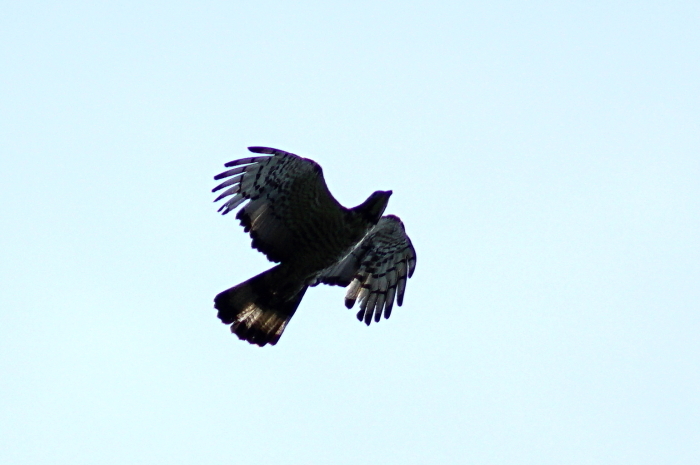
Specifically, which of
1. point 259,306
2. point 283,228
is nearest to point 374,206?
point 283,228

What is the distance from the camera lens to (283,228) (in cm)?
1249

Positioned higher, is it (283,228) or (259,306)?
(283,228)

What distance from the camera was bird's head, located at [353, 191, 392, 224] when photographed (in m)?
12.3

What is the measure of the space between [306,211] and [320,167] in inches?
21.7

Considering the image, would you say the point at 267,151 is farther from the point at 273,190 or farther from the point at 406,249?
the point at 406,249

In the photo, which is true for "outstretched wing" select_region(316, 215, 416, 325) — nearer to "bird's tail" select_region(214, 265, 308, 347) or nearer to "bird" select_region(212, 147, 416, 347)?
"bird" select_region(212, 147, 416, 347)

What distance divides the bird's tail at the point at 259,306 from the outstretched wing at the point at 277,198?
27cm

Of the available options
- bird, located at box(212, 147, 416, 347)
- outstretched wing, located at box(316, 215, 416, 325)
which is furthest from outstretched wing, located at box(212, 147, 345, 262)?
outstretched wing, located at box(316, 215, 416, 325)

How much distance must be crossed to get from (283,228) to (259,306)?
0.85 m

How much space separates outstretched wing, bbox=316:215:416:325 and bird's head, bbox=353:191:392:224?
76 cm

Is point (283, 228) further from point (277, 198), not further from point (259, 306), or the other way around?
point (259, 306)

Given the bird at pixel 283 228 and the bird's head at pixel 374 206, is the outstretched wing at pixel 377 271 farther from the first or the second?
the bird's head at pixel 374 206

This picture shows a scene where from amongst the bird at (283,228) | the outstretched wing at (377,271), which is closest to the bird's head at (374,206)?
the bird at (283,228)

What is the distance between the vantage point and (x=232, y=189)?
12.1 metres
